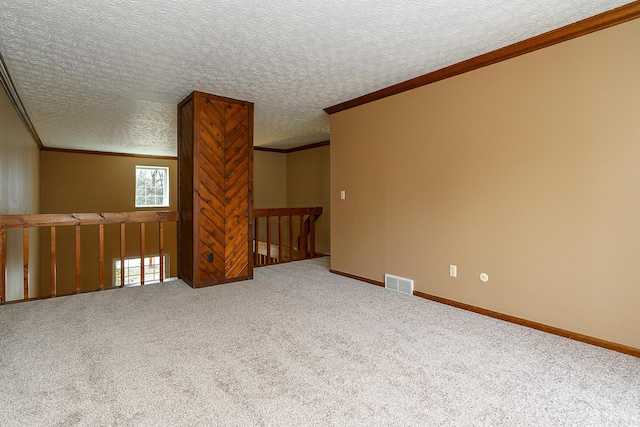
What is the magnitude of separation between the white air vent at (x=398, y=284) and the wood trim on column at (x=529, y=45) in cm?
211

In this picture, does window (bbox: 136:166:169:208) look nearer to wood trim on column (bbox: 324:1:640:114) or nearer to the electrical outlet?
wood trim on column (bbox: 324:1:640:114)

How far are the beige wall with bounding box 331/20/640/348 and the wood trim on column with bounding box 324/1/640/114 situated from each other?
0.06 m

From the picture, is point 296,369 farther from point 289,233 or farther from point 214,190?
point 289,233

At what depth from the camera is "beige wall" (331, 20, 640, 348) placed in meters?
2.36

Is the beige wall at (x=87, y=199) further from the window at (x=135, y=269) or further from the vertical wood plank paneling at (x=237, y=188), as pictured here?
the vertical wood plank paneling at (x=237, y=188)

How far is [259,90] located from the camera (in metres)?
3.97

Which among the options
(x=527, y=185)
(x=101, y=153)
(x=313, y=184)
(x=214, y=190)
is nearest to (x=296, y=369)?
(x=527, y=185)

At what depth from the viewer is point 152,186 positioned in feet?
29.0

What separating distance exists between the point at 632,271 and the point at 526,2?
75.9 inches

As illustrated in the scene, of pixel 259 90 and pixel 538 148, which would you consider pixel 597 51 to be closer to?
pixel 538 148

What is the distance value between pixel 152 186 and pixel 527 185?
8530 millimetres

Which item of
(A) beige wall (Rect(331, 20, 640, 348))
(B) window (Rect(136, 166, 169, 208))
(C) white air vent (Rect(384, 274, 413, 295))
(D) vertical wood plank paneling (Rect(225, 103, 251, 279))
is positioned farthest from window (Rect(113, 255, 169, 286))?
(A) beige wall (Rect(331, 20, 640, 348))

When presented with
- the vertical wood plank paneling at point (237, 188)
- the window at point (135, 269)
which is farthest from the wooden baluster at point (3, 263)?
the window at point (135, 269)

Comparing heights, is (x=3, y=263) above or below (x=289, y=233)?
below
